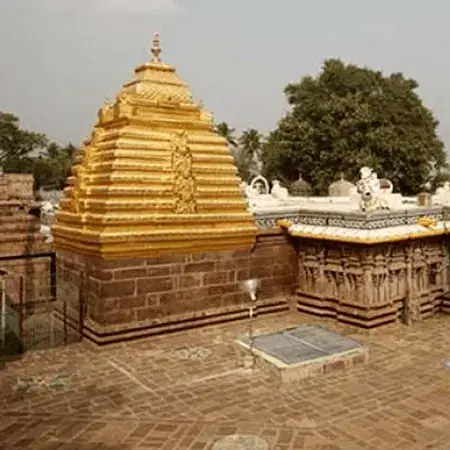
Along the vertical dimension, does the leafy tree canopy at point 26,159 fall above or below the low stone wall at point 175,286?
above

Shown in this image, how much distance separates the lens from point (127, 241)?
9.19 meters

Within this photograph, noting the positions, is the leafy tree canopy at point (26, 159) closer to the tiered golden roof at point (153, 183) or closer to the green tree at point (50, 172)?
the green tree at point (50, 172)

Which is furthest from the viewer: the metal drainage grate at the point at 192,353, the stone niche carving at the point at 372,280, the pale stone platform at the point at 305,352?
the stone niche carving at the point at 372,280

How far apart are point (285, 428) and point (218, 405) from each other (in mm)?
983

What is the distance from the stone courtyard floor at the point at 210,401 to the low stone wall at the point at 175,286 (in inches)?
22.1

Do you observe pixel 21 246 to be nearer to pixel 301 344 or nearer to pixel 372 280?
pixel 301 344

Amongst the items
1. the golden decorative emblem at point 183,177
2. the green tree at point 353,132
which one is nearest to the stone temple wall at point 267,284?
the golden decorative emblem at point 183,177

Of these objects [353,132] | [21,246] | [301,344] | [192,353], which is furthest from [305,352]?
[353,132]

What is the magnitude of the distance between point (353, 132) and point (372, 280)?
2053 cm

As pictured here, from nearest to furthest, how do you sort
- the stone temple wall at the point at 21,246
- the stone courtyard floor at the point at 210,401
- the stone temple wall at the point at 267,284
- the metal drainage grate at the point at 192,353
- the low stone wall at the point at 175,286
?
the stone courtyard floor at the point at 210,401 < the metal drainage grate at the point at 192,353 < the low stone wall at the point at 175,286 < the stone temple wall at the point at 267,284 < the stone temple wall at the point at 21,246

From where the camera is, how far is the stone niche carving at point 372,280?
10.2 m

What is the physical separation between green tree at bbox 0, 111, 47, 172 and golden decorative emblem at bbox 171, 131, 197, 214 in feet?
127

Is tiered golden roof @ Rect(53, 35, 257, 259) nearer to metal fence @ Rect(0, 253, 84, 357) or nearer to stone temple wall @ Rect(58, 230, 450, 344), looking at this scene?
stone temple wall @ Rect(58, 230, 450, 344)

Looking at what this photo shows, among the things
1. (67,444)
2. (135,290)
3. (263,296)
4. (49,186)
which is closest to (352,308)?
(263,296)
